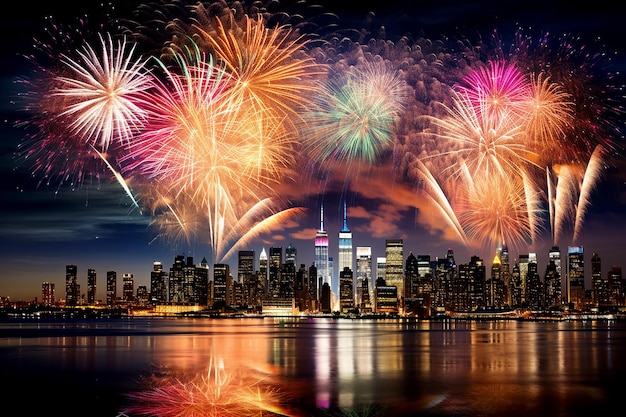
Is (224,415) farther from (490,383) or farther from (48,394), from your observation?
(490,383)

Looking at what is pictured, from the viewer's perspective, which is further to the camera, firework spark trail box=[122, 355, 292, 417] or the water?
the water

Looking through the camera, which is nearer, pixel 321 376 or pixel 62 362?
pixel 321 376

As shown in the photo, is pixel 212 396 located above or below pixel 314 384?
above

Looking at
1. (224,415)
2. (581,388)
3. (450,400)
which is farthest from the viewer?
(581,388)

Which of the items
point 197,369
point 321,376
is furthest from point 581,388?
point 197,369

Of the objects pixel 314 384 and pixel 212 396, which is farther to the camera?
pixel 314 384

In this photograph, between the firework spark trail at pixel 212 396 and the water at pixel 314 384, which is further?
the water at pixel 314 384

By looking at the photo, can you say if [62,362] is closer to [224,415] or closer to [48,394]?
[48,394]

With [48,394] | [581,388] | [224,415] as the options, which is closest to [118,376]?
[48,394]

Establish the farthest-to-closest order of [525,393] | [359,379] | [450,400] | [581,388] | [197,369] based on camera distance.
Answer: [197,369] → [359,379] → [581,388] → [525,393] → [450,400]
